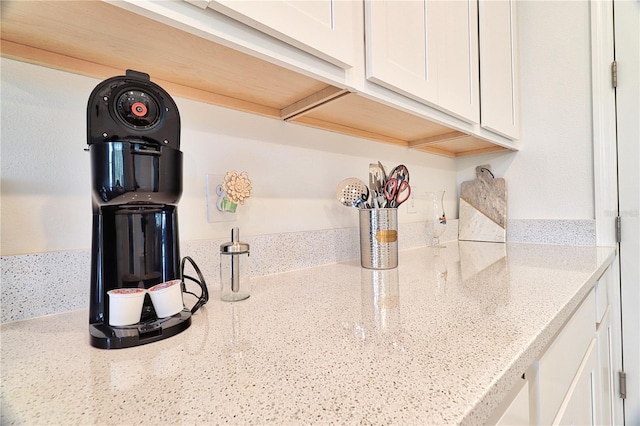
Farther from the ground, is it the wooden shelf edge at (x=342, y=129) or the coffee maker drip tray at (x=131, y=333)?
the wooden shelf edge at (x=342, y=129)

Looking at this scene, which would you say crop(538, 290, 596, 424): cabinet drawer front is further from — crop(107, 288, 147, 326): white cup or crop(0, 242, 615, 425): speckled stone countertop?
crop(107, 288, 147, 326): white cup

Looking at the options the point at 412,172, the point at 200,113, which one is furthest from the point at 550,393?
the point at 412,172

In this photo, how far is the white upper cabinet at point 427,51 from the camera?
727 mm

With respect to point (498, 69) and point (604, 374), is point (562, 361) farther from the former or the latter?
point (498, 69)

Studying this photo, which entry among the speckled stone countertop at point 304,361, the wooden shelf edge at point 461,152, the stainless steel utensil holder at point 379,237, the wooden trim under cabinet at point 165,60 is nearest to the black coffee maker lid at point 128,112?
the wooden trim under cabinet at point 165,60

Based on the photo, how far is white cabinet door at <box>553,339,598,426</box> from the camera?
59cm

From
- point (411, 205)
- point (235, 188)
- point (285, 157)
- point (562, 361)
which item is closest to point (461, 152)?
point (411, 205)

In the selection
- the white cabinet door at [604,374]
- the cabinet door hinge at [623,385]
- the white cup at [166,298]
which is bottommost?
the cabinet door hinge at [623,385]

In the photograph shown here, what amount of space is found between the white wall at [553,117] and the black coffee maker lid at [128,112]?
167 cm

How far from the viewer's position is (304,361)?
1.21ft

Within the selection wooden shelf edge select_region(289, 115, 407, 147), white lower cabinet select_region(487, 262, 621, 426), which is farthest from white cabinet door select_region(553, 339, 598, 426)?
wooden shelf edge select_region(289, 115, 407, 147)

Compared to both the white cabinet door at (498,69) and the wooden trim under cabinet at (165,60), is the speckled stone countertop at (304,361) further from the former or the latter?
the white cabinet door at (498,69)

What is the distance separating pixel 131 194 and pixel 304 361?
13.9 inches

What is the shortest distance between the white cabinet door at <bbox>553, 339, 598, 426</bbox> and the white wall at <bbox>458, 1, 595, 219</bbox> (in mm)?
797
